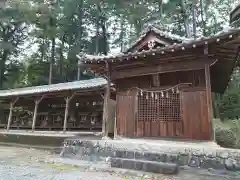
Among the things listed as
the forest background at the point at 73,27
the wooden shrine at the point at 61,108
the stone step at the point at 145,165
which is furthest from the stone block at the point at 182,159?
the forest background at the point at 73,27

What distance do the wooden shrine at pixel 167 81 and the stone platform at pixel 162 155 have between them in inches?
23.4

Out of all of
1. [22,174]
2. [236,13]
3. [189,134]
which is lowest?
[22,174]

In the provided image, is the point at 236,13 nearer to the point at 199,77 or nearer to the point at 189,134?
the point at 199,77

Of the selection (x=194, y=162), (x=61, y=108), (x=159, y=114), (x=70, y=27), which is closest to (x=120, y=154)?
(x=159, y=114)

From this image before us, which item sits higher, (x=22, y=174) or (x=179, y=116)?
(x=179, y=116)

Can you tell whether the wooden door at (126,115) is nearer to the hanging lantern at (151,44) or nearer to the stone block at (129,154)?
the stone block at (129,154)

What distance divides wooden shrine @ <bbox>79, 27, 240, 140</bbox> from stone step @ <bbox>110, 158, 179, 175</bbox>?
1.41m

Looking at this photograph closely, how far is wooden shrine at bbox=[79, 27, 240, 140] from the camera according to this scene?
22.8ft

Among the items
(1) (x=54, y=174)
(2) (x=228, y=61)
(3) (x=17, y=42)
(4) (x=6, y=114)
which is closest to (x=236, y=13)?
(2) (x=228, y=61)

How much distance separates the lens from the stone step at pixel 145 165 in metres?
6.12

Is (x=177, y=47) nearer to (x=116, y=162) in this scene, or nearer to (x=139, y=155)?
(x=139, y=155)

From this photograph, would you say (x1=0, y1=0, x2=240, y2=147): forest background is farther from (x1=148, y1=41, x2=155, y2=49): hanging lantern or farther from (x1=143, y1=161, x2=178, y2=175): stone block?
(x1=143, y1=161, x2=178, y2=175): stone block

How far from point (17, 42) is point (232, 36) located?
1272 inches

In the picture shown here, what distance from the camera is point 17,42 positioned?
105 feet
